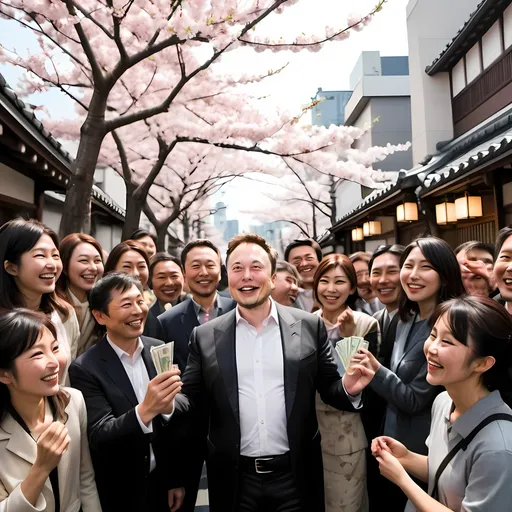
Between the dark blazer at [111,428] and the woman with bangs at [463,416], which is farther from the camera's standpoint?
the dark blazer at [111,428]

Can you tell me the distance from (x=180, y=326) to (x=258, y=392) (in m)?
1.57

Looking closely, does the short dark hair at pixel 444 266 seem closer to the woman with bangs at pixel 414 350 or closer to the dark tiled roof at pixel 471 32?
the woman with bangs at pixel 414 350

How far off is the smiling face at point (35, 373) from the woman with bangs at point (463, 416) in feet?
5.64

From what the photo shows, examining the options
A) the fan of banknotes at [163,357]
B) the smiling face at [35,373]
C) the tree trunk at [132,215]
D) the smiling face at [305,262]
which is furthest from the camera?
the tree trunk at [132,215]

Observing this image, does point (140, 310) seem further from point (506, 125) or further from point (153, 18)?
point (506, 125)

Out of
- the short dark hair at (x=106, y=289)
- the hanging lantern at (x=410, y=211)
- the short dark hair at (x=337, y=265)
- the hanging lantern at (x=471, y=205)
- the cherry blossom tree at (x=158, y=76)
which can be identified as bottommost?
the short dark hair at (x=106, y=289)

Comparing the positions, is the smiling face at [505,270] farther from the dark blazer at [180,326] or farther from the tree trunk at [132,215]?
the tree trunk at [132,215]

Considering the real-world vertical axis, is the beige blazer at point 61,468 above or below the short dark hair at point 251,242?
below

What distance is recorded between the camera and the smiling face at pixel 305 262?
5.85 m

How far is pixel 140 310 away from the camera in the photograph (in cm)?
309

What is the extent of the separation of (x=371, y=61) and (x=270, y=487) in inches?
1306

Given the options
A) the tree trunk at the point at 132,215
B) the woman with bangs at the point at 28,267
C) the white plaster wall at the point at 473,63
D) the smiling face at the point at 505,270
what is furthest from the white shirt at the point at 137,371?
the white plaster wall at the point at 473,63

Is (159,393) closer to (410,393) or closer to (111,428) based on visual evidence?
(111,428)

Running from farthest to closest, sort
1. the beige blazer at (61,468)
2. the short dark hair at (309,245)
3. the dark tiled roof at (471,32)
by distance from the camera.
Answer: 1. the dark tiled roof at (471,32)
2. the short dark hair at (309,245)
3. the beige blazer at (61,468)
